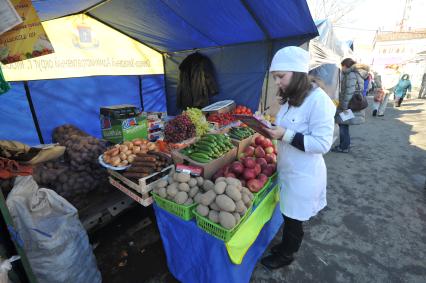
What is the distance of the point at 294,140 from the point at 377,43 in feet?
134

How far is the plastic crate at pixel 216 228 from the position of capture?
1611 millimetres

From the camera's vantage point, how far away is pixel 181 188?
193cm

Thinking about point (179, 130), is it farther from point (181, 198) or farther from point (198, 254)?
point (198, 254)

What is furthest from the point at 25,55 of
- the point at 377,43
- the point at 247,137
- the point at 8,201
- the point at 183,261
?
the point at 377,43

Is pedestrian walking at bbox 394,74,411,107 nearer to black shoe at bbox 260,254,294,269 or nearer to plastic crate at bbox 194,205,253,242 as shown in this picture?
black shoe at bbox 260,254,294,269

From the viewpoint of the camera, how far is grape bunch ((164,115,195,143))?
3.02 m

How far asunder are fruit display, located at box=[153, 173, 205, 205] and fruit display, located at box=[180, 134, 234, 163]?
0.98 ft

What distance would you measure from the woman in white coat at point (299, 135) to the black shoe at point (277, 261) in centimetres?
23

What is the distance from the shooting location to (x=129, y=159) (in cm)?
256

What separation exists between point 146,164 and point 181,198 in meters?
0.72

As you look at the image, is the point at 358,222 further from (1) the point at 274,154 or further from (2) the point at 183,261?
(2) the point at 183,261

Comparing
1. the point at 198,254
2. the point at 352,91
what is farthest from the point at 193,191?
the point at 352,91

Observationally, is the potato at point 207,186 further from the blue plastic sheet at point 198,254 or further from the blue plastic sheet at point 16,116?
the blue plastic sheet at point 16,116

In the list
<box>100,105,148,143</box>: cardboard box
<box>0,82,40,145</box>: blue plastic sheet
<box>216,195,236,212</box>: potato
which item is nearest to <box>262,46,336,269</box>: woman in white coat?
<box>216,195,236,212</box>: potato
